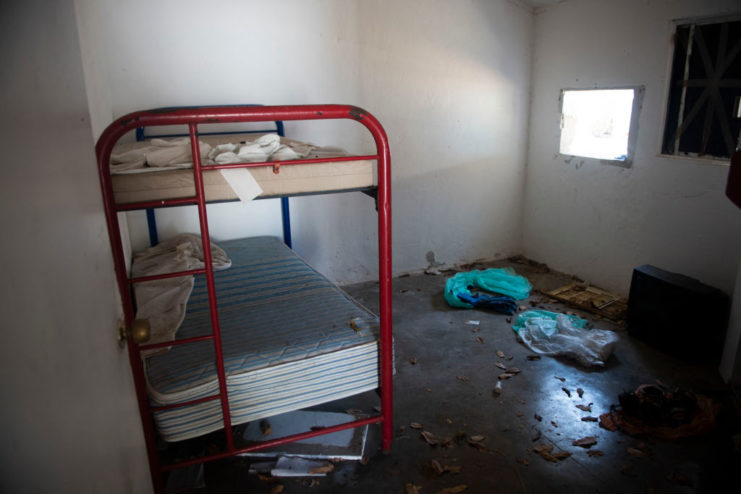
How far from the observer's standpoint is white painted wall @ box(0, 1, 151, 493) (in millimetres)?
725

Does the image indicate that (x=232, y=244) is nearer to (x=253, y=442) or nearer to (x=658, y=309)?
(x=253, y=442)

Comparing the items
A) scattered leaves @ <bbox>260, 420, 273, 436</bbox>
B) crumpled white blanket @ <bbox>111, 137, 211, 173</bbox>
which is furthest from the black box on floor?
crumpled white blanket @ <bbox>111, 137, 211, 173</bbox>

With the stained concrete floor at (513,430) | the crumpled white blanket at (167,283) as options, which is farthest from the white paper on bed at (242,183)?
the stained concrete floor at (513,430)

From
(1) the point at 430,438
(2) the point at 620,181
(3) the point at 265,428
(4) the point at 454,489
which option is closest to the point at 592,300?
(2) the point at 620,181

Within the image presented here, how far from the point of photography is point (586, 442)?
2.52 metres

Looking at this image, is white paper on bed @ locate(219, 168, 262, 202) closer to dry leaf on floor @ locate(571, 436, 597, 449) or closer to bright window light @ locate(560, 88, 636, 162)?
dry leaf on floor @ locate(571, 436, 597, 449)

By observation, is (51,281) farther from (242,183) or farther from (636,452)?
(636,452)

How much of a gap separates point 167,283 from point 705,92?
3.96 metres

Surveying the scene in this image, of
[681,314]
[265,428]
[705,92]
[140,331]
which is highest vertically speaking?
[705,92]

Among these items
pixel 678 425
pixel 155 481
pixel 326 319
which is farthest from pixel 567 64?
pixel 155 481

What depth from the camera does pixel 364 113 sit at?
6.40 ft

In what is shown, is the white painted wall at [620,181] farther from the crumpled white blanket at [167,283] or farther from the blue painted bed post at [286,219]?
the crumpled white blanket at [167,283]

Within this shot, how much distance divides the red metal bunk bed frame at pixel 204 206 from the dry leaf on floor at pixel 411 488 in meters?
0.38

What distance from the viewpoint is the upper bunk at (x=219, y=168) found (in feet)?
5.66
